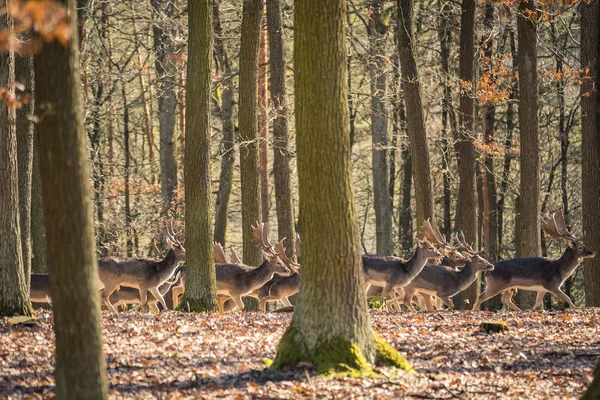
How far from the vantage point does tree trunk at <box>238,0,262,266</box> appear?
18047 mm

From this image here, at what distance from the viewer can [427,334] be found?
12.2 meters

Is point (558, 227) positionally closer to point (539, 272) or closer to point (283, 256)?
point (539, 272)

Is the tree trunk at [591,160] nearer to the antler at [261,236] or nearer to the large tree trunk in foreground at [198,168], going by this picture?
the antler at [261,236]

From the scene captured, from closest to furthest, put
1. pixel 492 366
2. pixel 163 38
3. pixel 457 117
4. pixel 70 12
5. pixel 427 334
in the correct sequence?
1. pixel 70 12
2. pixel 492 366
3. pixel 427 334
4. pixel 163 38
5. pixel 457 117

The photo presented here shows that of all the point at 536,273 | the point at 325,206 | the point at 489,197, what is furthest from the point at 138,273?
the point at 489,197

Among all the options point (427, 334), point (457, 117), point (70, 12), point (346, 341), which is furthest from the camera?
point (457, 117)

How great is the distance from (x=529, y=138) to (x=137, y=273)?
8.96 meters

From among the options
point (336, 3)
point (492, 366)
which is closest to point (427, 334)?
point (492, 366)

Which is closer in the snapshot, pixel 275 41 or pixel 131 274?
pixel 131 274

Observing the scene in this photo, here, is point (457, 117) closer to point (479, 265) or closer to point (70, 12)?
point (479, 265)

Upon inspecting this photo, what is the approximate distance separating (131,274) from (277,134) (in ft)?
18.1

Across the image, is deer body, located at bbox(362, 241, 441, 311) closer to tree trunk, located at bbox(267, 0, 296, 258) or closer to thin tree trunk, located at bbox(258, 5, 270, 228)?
tree trunk, located at bbox(267, 0, 296, 258)

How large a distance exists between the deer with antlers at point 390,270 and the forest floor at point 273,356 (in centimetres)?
437

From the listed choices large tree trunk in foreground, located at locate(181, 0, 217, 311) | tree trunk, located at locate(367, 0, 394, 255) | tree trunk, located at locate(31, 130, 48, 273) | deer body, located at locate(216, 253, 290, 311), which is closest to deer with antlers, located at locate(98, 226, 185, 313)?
deer body, located at locate(216, 253, 290, 311)
